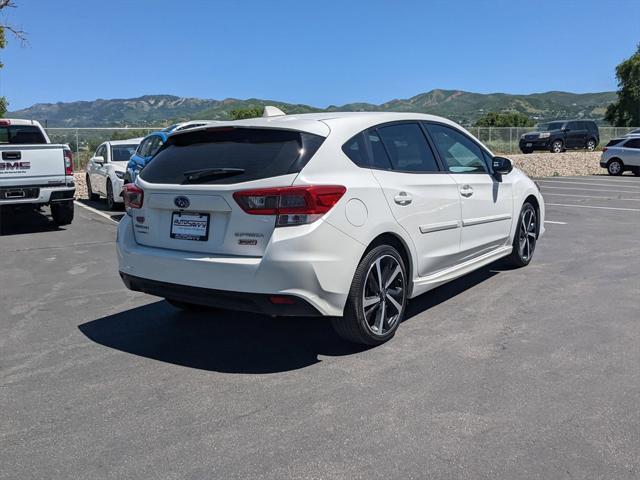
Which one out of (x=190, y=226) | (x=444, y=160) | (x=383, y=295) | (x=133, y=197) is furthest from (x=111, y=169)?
(x=383, y=295)

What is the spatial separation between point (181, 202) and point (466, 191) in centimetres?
266

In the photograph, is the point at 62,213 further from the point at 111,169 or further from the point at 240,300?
the point at 240,300

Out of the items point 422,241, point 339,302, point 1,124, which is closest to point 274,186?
point 339,302

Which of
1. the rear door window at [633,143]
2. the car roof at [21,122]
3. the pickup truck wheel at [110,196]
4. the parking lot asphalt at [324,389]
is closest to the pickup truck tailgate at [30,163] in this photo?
the car roof at [21,122]

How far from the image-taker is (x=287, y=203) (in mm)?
3855

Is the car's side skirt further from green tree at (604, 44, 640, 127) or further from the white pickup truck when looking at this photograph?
green tree at (604, 44, 640, 127)

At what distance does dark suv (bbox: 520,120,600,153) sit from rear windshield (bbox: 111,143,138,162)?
27262mm

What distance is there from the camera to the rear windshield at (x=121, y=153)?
14289 millimetres

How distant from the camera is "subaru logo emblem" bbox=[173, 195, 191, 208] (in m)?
4.21

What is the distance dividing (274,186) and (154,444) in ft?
5.46

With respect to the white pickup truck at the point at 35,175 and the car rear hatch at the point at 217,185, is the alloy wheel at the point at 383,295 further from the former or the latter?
the white pickup truck at the point at 35,175

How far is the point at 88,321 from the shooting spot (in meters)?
5.30

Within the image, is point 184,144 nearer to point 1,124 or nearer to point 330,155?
point 330,155

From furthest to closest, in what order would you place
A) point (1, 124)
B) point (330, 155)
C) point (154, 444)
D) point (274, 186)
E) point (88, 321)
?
point (1, 124) < point (88, 321) < point (330, 155) < point (274, 186) < point (154, 444)
